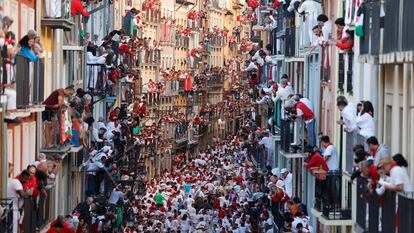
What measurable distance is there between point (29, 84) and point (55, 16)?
673 centimetres

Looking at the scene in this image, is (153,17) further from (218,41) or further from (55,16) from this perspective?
(55,16)

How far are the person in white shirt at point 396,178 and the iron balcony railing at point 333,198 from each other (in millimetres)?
11705

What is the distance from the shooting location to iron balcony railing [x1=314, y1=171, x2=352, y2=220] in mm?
39906

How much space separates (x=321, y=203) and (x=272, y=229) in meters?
17.7

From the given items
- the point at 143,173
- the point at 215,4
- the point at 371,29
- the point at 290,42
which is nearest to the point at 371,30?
the point at 371,29

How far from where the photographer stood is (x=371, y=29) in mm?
32156

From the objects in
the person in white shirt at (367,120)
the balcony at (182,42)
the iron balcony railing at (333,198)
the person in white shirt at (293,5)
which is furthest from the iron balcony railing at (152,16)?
the person in white shirt at (367,120)

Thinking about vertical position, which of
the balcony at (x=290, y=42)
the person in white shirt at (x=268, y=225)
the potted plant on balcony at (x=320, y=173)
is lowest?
the person in white shirt at (x=268, y=225)

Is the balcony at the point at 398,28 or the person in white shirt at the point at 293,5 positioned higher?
the person in white shirt at the point at 293,5

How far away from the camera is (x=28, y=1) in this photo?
41219 millimetres

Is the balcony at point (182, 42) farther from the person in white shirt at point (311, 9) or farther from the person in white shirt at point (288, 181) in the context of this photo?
the person in white shirt at point (311, 9)

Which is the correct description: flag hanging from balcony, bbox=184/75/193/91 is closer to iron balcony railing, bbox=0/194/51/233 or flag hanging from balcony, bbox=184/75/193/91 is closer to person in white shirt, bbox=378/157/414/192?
iron balcony railing, bbox=0/194/51/233

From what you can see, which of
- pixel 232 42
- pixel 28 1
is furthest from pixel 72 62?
pixel 232 42

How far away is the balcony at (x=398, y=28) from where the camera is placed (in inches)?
1052
